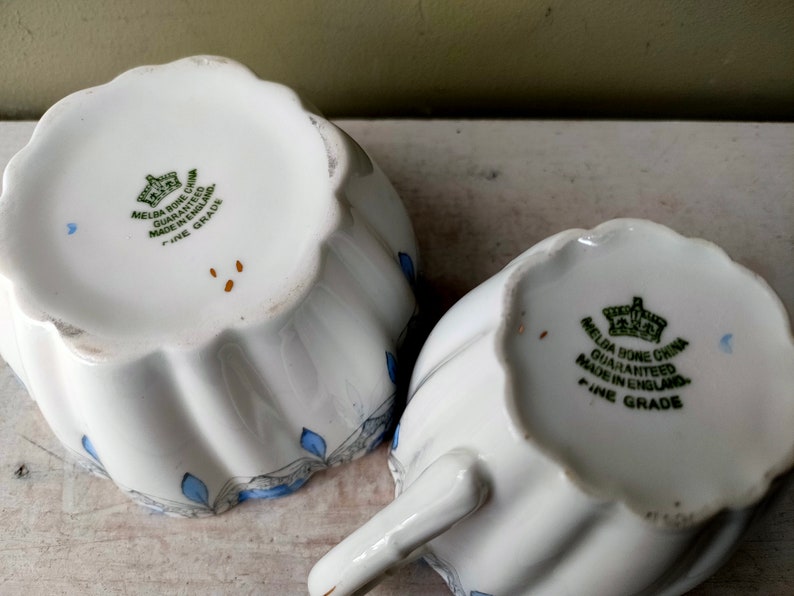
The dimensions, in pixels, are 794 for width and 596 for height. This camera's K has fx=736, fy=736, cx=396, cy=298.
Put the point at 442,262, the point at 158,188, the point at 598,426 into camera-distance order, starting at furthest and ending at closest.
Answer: the point at 442,262 → the point at 158,188 → the point at 598,426

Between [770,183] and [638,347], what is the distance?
314 millimetres

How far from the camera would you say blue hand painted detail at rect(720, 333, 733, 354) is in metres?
0.35

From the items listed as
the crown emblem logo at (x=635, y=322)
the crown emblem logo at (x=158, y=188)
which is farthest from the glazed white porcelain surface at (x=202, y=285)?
the crown emblem logo at (x=635, y=322)

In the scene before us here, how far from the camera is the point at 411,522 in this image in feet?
1.07

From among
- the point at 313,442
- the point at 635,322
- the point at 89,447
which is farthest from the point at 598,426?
the point at 89,447

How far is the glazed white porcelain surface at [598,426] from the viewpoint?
12.5 inches

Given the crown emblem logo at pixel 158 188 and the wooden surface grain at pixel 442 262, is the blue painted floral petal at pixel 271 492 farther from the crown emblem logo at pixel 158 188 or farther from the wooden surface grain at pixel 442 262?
the crown emblem logo at pixel 158 188

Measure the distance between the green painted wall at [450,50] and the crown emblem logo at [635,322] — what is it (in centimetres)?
30

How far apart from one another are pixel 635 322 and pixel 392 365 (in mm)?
145

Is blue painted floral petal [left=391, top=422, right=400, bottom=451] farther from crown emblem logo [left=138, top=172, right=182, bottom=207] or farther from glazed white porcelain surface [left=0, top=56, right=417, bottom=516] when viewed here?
crown emblem logo [left=138, top=172, right=182, bottom=207]

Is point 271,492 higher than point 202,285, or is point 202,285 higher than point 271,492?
point 202,285

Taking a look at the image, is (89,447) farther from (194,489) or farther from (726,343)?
(726,343)

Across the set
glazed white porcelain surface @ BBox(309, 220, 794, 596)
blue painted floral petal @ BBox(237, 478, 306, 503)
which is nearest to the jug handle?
glazed white porcelain surface @ BBox(309, 220, 794, 596)

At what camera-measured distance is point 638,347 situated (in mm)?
349
